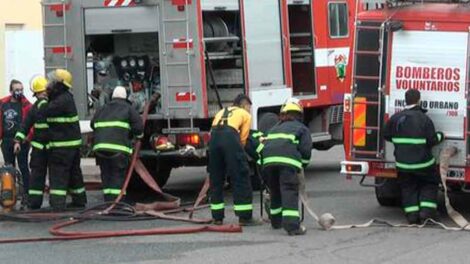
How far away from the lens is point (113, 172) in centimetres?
1137

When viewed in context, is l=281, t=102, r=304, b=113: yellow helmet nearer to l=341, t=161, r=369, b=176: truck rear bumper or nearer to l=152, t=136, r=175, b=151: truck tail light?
l=341, t=161, r=369, b=176: truck rear bumper

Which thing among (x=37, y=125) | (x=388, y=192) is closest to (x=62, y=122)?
(x=37, y=125)

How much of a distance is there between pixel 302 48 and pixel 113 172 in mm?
4111

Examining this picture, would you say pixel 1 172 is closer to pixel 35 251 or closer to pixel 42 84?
pixel 42 84

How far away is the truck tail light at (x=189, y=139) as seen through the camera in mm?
11859

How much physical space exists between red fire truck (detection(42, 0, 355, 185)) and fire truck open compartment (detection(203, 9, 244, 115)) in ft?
0.04

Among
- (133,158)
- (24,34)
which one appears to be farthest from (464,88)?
(24,34)

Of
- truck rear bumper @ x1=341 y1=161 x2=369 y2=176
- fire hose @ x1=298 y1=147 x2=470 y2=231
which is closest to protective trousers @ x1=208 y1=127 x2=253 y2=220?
fire hose @ x1=298 y1=147 x2=470 y2=231

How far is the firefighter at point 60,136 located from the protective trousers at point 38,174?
0.17 m

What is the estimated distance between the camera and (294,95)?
1388 cm

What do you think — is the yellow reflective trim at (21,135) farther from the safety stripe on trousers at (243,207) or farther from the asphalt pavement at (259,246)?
the safety stripe on trousers at (243,207)

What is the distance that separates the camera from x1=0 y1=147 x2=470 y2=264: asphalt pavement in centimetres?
859

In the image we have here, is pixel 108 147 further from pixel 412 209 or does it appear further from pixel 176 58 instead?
pixel 412 209

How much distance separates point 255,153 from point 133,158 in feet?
6.41
